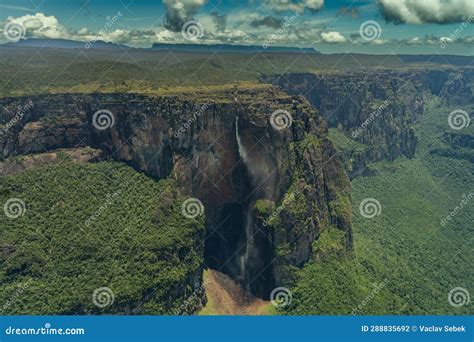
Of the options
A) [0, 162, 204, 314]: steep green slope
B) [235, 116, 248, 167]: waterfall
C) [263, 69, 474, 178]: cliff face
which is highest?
[263, 69, 474, 178]: cliff face

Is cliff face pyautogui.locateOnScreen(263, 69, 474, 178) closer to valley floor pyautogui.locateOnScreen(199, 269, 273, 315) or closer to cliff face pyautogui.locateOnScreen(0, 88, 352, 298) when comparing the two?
cliff face pyautogui.locateOnScreen(0, 88, 352, 298)

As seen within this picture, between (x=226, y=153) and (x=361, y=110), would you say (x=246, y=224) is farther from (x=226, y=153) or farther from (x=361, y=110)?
(x=361, y=110)

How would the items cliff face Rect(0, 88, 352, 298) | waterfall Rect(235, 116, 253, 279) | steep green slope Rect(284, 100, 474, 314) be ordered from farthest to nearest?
waterfall Rect(235, 116, 253, 279)
cliff face Rect(0, 88, 352, 298)
steep green slope Rect(284, 100, 474, 314)

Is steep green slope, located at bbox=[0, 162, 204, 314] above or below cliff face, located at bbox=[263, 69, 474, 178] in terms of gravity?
below

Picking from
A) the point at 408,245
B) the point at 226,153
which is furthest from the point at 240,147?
the point at 408,245

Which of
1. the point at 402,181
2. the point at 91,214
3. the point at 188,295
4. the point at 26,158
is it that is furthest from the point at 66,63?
the point at 402,181

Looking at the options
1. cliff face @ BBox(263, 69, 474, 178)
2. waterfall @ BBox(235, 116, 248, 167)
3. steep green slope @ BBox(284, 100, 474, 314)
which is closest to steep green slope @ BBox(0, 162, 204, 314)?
waterfall @ BBox(235, 116, 248, 167)
